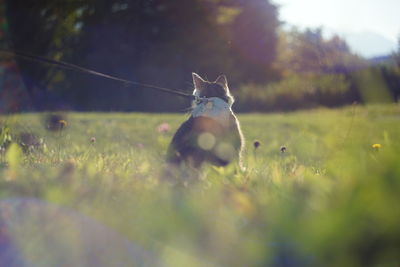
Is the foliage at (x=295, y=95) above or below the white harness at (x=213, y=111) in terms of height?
above

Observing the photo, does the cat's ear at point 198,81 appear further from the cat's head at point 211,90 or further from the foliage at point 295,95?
the foliage at point 295,95

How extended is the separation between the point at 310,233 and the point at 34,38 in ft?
62.1

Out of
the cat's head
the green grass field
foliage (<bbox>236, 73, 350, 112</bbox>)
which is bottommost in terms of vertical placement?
the green grass field

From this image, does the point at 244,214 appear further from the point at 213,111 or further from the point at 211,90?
the point at 211,90

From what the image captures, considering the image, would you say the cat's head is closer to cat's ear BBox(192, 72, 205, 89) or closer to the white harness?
cat's ear BBox(192, 72, 205, 89)

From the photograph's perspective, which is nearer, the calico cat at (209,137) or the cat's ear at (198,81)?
the calico cat at (209,137)

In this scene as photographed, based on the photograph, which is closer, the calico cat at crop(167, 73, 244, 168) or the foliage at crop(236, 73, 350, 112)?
the calico cat at crop(167, 73, 244, 168)

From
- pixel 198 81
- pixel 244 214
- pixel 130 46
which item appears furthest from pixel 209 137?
pixel 130 46

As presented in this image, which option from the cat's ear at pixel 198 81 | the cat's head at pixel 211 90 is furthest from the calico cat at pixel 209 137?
the cat's ear at pixel 198 81

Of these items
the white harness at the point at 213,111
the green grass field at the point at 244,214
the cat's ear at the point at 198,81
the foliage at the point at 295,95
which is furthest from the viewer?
the foliage at the point at 295,95

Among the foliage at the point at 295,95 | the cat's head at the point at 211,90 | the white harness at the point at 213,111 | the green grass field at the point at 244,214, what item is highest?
the foliage at the point at 295,95

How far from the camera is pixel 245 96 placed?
709 inches

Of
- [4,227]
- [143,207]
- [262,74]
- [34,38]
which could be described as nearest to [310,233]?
[143,207]

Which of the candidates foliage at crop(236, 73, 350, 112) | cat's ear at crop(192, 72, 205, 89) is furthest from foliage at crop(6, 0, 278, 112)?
cat's ear at crop(192, 72, 205, 89)
